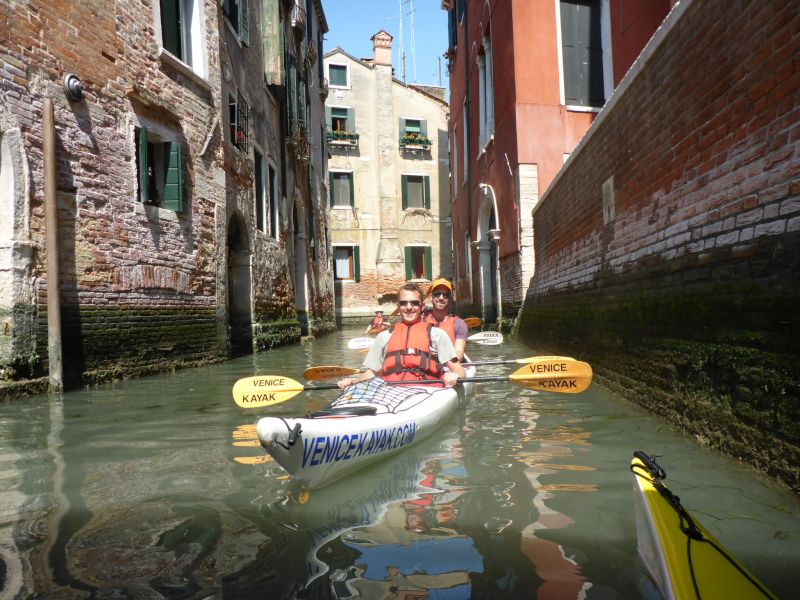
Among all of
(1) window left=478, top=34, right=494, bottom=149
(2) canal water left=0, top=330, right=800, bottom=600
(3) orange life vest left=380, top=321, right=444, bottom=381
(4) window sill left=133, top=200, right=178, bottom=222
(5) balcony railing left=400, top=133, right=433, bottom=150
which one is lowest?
(2) canal water left=0, top=330, right=800, bottom=600

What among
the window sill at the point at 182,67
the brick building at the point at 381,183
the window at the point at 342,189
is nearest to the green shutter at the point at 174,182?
the window sill at the point at 182,67

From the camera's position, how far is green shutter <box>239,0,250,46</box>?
1193cm

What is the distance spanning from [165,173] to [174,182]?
24 cm

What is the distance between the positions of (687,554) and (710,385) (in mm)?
2251

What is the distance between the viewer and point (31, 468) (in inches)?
145

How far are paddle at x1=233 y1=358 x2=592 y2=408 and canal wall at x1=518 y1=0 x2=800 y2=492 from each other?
1.57 feet

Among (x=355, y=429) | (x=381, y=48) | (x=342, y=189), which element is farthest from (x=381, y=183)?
(x=355, y=429)

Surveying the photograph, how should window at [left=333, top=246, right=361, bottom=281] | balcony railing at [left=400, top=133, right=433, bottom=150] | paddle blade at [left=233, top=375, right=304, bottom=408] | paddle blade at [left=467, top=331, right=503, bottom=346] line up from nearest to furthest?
paddle blade at [left=233, top=375, right=304, bottom=408], paddle blade at [left=467, top=331, right=503, bottom=346], window at [left=333, top=246, right=361, bottom=281], balcony railing at [left=400, top=133, right=433, bottom=150]

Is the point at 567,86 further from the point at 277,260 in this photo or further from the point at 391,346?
the point at 391,346

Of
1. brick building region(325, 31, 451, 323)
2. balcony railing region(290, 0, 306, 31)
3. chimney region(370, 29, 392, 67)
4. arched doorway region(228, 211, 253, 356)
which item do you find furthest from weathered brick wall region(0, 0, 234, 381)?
chimney region(370, 29, 392, 67)

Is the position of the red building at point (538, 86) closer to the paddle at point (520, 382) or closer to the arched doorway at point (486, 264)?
the arched doorway at point (486, 264)

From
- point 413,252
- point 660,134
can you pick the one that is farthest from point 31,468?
point 413,252

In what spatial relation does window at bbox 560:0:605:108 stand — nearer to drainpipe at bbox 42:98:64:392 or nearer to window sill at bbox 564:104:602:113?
window sill at bbox 564:104:602:113

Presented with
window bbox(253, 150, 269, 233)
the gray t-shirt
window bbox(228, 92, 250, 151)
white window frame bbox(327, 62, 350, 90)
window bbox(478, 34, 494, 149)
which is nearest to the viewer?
the gray t-shirt
